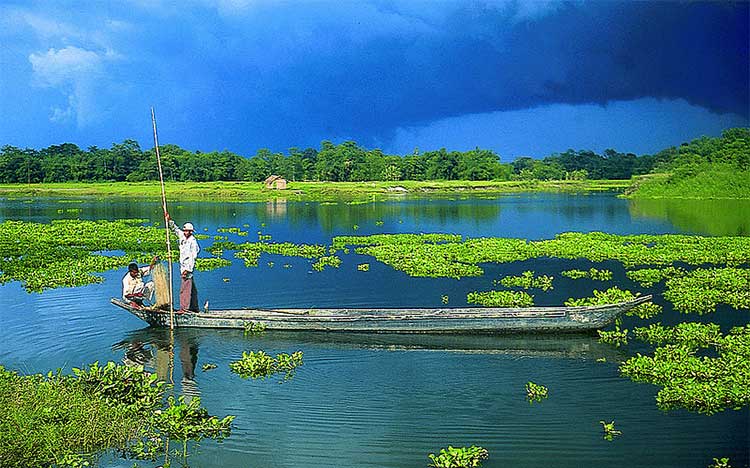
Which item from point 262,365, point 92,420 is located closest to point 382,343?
point 262,365

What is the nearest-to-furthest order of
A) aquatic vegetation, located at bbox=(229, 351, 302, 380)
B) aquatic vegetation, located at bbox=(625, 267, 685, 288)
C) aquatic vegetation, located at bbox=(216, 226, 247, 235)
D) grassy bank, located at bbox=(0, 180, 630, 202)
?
aquatic vegetation, located at bbox=(229, 351, 302, 380) → aquatic vegetation, located at bbox=(625, 267, 685, 288) → aquatic vegetation, located at bbox=(216, 226, 247, 235) → grassy bank, located at bbox=(0, 180, 630, 202)

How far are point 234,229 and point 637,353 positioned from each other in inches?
1054

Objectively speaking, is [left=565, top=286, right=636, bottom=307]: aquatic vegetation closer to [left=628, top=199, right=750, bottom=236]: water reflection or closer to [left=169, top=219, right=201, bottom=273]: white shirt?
[left=169, top=219, right=201, bottom=273]: white shirt

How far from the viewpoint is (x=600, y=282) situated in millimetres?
19797

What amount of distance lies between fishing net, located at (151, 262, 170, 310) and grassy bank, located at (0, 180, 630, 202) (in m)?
57.6

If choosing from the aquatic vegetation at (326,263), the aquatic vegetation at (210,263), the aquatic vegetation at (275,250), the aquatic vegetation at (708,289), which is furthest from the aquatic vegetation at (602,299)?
the aquatic vegetation at (210,263)

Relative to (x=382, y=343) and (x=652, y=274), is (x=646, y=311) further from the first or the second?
(x=382, y=343)

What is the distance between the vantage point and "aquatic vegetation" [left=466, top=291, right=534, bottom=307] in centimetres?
1683

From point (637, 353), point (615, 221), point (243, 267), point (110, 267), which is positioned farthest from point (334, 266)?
point (615, 221)

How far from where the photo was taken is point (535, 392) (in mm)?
10797

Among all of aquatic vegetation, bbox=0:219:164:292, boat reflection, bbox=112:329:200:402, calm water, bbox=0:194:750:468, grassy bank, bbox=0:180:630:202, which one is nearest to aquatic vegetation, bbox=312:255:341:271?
calm water, bbox=0:194:750:468

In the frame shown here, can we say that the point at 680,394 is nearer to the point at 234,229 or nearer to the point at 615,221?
the point at 234,229

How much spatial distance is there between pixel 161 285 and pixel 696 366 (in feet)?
32.7

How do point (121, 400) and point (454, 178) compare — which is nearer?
point (121, 400)
